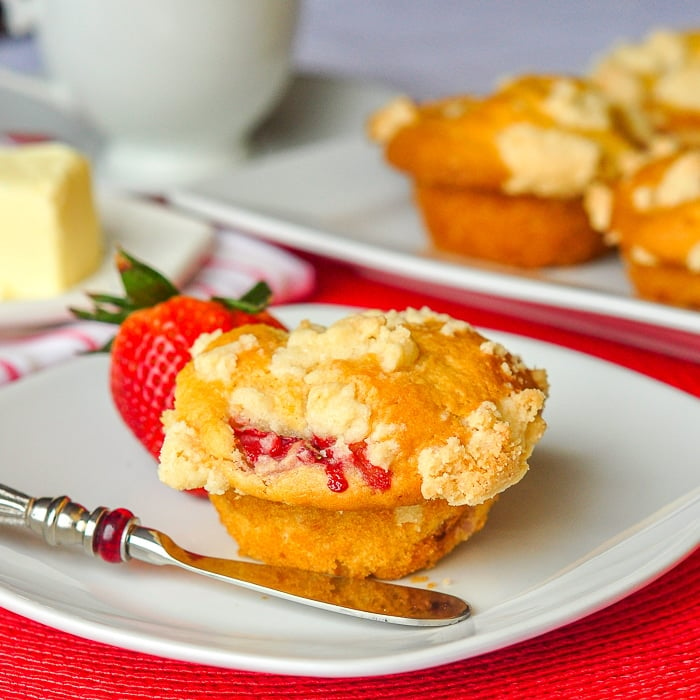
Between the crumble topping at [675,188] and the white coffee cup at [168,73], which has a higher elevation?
the crumble topping at [675,188]

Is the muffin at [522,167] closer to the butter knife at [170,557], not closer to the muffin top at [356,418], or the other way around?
the muffin top at [356,418]

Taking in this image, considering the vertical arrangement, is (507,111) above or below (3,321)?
above

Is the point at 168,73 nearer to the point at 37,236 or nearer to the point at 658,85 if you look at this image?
the point at 37,236

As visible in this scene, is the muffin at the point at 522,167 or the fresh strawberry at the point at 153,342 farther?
the muffin at the point at 522,167

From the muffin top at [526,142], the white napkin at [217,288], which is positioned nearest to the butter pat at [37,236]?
the white napkin at [217,288]

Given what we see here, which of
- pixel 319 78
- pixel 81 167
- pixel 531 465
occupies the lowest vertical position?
pixel 319 78

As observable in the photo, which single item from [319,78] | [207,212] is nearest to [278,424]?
[207,212]

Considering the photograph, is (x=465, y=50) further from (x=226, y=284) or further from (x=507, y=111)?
(x=226, y=284)

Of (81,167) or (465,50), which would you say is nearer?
(81,167)
